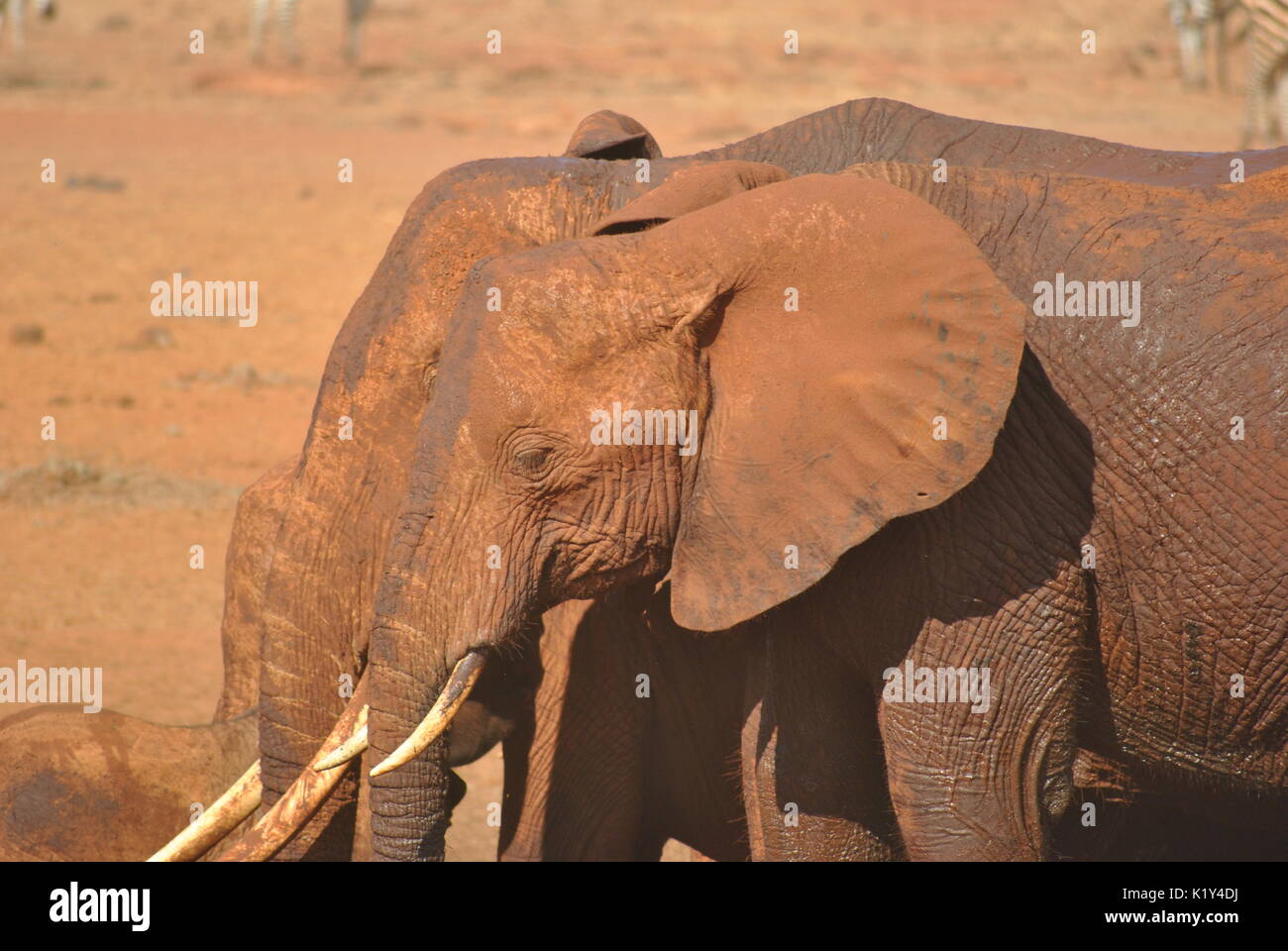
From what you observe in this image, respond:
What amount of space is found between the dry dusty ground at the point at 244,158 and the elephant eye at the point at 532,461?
95.4 inches

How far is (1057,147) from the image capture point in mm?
4480

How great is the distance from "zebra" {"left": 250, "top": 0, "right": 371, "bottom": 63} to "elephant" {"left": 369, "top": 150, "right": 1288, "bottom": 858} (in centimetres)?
2348

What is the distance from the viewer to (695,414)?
3.51m

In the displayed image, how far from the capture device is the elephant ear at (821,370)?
11.3 ft

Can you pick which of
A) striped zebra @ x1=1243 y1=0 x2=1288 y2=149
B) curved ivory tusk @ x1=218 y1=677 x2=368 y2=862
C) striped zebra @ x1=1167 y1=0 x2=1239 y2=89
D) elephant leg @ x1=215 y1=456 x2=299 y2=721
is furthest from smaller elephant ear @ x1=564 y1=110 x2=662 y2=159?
striped zebra @ x1=1167 y1=0 x2=1239 y2=89

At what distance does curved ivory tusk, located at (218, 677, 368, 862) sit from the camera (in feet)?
12.4

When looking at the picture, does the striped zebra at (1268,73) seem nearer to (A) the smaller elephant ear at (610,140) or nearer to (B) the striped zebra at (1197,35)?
(B) the striped zebra at (1197,35)

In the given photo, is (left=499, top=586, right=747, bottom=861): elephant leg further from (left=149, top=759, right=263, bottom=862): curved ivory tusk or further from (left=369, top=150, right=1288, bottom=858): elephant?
(left=149, top=759, right=263, bottom=862): curved ivory tusk

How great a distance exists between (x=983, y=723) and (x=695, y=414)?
2.73ft

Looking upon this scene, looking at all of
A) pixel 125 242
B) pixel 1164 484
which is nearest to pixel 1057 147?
→ pixel 1164 484

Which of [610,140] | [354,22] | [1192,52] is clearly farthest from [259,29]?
[610,140]

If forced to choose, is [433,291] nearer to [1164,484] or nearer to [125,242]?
[1164,484]

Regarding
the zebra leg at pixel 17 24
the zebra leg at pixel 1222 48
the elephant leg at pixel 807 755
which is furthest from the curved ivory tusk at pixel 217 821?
the zebra leg at pixel 1222 48

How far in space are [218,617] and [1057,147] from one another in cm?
437
